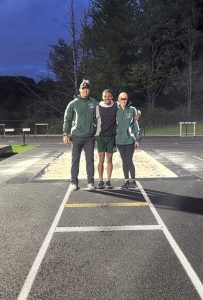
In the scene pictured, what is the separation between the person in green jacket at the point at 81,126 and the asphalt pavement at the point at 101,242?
510 millimetres

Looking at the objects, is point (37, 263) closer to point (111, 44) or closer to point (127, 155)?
point (127, 155)

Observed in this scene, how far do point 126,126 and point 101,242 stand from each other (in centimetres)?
397

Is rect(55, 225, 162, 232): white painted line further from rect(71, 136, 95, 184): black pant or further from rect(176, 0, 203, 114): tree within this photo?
rect(176, 0, 203, 114): tree

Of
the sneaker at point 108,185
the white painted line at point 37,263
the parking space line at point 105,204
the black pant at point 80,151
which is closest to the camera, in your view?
the white painted line at point 37,263

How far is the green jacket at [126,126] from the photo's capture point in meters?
9.81

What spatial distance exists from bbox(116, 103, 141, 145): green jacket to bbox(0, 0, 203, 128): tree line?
34.5 m

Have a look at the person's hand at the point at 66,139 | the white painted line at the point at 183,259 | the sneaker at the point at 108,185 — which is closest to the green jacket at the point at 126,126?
the sneaker at the point at 108,185

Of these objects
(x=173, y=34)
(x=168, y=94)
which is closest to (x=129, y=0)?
(x=173, y=34)

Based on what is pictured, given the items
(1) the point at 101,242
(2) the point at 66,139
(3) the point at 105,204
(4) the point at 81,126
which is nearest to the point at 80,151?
(2) the point at 66,139

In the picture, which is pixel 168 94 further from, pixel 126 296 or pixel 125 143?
pixel 126 296

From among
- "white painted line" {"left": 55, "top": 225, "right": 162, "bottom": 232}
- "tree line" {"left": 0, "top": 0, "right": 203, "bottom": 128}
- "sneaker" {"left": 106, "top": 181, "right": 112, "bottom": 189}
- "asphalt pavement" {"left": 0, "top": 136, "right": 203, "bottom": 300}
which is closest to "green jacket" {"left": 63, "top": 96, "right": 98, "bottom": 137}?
"sneaker" {"left": 106, "top": 181, "right": 112, "bottom": 189}

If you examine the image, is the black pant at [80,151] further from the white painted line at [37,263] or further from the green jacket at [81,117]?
the white painted line at [37,263]

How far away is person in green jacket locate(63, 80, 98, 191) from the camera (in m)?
9.80

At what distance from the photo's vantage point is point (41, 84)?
56.4 metres
